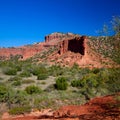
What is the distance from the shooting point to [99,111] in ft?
53.0

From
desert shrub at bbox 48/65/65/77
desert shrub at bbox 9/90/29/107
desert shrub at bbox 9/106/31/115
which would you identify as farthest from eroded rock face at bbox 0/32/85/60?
desert shrub at bbox 9/106/31/115

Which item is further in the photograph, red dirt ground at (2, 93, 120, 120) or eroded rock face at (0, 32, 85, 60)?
eroded rock face at (0, 32, 85, 60)

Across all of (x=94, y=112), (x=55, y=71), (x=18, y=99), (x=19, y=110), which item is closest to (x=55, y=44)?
(x=55, y=71)

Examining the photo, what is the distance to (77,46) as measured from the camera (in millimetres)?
81812

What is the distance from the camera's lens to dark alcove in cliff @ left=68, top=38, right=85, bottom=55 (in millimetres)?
78088

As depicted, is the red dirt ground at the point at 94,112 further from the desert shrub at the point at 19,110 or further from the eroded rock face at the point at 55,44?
the eroded rock face at the point at 55,44

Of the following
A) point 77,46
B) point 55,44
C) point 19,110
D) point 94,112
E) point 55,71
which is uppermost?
point 55,44

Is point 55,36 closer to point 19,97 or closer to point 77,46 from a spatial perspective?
point 77,46

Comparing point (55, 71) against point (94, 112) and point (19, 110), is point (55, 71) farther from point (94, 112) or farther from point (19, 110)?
point (94, 112)

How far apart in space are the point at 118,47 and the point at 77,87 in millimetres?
18094

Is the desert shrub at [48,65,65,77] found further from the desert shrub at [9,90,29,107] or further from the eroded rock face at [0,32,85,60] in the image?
the eroded rock face at [0,32,85,60]

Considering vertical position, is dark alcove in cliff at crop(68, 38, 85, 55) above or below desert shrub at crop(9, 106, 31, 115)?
above

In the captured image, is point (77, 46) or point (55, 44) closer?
point (77, 46)

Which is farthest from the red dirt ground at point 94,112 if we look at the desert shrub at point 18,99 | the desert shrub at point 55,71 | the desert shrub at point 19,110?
the desert shrub at point 55,71
